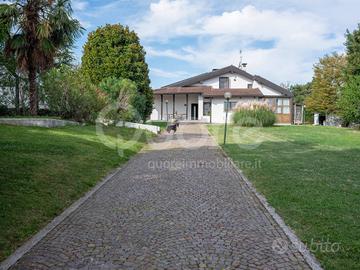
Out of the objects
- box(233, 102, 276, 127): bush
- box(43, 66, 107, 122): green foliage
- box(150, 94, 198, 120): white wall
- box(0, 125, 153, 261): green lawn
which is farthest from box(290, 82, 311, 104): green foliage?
box(0, 125, 153, 261): green lawn

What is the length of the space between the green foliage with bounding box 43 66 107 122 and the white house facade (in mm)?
19573

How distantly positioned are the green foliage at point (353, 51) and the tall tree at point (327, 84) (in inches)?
320

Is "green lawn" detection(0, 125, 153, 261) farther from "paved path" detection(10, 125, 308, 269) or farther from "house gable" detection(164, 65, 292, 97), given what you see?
"house gable" detection(164, 65, 292, 97)

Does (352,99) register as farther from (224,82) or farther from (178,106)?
(178,106)

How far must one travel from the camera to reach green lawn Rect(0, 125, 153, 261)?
5172mm

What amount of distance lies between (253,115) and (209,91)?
10.9 m

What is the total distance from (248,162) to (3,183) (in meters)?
7.11

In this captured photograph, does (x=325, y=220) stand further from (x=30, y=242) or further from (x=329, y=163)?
(x=329, y=163)

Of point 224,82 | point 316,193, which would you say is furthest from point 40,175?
point 224,82

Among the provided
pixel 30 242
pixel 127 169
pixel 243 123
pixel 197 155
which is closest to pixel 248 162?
pixel 197 155

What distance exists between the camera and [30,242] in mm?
4570

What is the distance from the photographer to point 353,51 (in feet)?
102

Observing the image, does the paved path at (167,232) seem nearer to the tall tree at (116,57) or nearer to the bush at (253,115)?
the tall tree at (116,57)

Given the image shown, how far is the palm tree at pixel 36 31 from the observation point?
18.4 metres
